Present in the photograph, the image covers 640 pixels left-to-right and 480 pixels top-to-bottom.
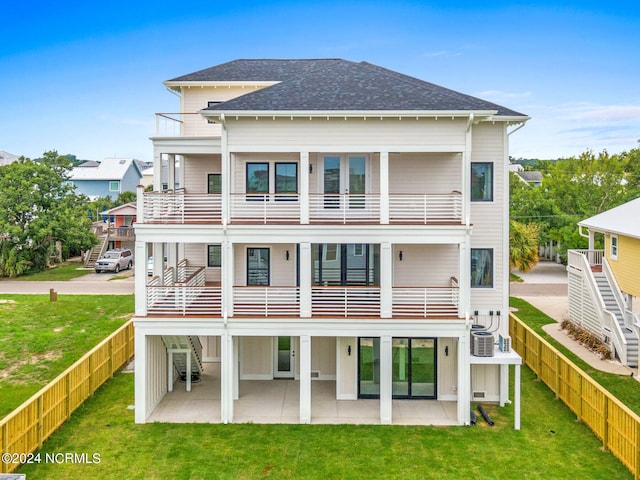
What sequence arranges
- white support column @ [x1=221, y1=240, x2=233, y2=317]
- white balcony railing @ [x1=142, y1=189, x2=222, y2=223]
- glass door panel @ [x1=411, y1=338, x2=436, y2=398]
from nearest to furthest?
1. white support column @ [x1=221, y1=240, x2=233, y2=317]
2. white balcony railing @ [x1=142, y1=189, x2=222, y2=223]
3. glass door panel @ [x1=411, y1=338, x2=436, y2=398]

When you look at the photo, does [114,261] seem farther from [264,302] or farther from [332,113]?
[332,113]


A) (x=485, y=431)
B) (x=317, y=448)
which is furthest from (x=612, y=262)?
(x=317, y=448)

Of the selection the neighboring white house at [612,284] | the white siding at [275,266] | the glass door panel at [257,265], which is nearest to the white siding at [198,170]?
the white siding at [275,266]

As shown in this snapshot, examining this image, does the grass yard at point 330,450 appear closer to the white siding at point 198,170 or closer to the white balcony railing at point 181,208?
the white balcony railing at point 181,208

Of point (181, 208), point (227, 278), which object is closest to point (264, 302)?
point (227, 278)

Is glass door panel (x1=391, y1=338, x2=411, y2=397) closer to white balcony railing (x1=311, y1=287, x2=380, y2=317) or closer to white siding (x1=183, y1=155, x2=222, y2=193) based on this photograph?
white balcony railing (x1=311, y1=287, x2=380, y2=317)

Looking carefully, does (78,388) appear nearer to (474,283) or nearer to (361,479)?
(361,479)

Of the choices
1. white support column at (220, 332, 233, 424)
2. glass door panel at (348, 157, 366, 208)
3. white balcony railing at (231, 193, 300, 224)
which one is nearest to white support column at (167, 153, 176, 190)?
white balcony railing at (231, 193, 300, 224)
